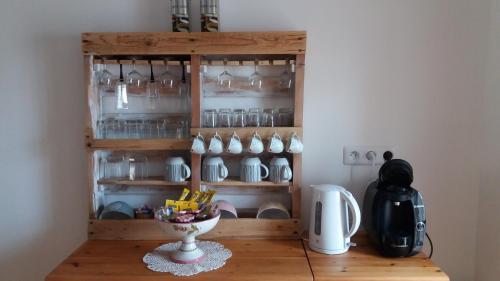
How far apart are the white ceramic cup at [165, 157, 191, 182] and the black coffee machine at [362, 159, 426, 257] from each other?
85 cm

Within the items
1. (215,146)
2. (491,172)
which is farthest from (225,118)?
(491,172)

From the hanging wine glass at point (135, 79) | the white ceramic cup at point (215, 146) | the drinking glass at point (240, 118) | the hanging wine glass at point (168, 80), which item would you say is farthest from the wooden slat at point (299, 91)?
the hanging wine glass at point (135, 79)

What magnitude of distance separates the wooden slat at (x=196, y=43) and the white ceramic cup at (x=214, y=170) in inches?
19.4

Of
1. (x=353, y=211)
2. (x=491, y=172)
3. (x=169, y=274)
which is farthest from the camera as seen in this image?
(x=491, y=172)

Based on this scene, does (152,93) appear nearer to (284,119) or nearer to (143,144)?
(143,144)

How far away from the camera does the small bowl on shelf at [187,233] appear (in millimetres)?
1364

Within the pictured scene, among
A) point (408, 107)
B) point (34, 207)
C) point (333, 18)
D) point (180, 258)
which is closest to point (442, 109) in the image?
point (408, 107)

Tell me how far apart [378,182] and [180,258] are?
92cm

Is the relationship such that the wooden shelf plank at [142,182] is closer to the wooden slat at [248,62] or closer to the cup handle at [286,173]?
the cup handle at [286,173]

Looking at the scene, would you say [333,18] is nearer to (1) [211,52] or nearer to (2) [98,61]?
(1) [211,52]

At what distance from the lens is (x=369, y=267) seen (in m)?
1.40

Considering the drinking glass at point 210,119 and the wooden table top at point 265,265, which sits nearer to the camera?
the wooden table top at point 265,265

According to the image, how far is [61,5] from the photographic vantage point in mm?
1717

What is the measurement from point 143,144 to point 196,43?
1.72ft
